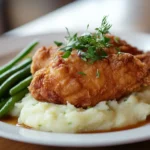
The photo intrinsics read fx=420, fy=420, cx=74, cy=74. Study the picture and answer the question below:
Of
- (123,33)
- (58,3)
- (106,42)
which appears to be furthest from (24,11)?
(106,42)

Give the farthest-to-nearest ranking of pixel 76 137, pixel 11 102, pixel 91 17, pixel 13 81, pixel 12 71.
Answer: pixel 91 17
pixel 12 71
pixel 13 81
pixel 11 102
pixel 76 137

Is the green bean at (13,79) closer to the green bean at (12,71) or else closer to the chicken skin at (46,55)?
the green bean at (12,71)

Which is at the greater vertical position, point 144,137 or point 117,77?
point 117,77

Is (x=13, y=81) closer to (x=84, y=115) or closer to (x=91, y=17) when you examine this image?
(x=84, y=115)

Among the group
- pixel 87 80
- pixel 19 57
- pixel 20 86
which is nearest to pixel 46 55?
pixel 20 86

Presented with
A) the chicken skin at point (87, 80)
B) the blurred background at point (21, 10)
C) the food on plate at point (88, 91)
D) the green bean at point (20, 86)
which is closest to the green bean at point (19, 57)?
the green bean at point (20, 86)

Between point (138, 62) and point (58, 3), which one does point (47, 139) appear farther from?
point (58, 3)

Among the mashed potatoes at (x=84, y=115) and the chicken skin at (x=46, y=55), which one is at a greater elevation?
the chicken skin at (x=46, y=55)
